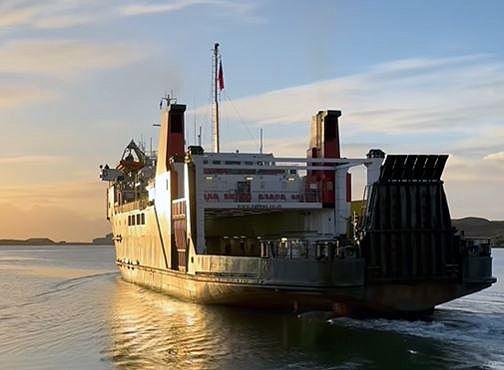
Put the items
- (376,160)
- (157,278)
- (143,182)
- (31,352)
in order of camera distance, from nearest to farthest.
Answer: (31,352) < (376,160) < (157,278) < (143,182)

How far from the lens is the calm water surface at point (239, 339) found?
59.6 feet

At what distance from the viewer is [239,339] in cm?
2136

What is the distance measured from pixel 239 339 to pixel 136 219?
22.4m

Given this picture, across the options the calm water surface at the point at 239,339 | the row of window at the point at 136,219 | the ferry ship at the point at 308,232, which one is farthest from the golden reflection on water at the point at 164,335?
the row of window at the point at 136,219

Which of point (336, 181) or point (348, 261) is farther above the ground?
point (336, 181)

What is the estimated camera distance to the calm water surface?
715 inches

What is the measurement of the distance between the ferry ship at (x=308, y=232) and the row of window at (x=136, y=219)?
31cm

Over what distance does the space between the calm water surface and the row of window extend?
9992mm

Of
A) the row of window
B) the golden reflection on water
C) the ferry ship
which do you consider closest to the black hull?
the ferry ship

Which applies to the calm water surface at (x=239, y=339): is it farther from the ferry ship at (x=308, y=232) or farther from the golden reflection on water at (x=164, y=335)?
the ferry ship at (x=308, y=232)

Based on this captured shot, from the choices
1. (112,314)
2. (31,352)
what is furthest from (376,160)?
(31,352)

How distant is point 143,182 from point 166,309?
15.0 m

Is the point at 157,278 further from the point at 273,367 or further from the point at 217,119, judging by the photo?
the point at 273,367

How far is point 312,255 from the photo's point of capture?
75.6ft
